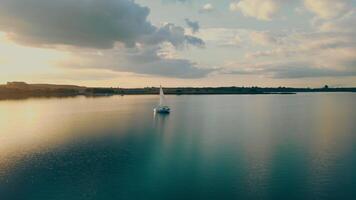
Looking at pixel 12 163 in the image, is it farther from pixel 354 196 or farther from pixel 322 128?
pixel 322 128

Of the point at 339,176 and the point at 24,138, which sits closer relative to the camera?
the point at 339,176

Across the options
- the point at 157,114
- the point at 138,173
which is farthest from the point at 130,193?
the point at 157,114

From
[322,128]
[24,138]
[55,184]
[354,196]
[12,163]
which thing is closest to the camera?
[354,196]

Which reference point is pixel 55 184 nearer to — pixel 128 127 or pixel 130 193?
pixel 130 193

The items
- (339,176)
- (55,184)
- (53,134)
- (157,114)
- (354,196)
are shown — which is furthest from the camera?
(157,114)

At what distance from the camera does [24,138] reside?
69.9m

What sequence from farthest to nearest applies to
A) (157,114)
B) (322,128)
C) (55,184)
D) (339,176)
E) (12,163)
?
(157,114) → (322,128) → (12,163) → (339,176) → (55,184)

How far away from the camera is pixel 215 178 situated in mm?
39906

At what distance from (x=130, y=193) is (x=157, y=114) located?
90.3 meters

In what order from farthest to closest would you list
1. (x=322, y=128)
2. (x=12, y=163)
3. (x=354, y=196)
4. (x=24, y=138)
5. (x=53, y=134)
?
1. (x=322, y=128)
2. (x=53, y=134)
3. (x=24, y=138)
4. (x=12, y=163)
5. (x=354, y=196)

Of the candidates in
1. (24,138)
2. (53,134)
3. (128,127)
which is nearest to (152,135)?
(128,127)

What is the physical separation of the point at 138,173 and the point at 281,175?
59.4 feet

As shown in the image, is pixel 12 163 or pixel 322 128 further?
pixel 322 128

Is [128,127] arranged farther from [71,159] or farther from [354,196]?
[354,196]
